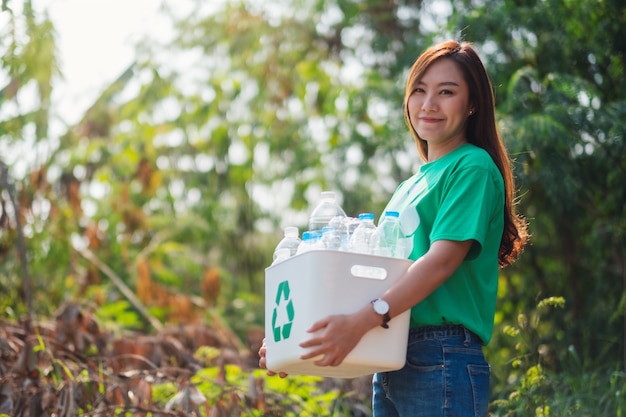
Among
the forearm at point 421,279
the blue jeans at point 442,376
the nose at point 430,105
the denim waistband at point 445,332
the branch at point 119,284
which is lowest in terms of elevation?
the blue jeans at point 442,376

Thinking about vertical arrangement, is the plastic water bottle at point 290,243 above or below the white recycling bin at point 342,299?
above

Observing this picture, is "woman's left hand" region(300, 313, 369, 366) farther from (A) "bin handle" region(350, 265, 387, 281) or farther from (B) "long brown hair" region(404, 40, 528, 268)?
(B) "long brown hair" region(404, 40, 528, 268)

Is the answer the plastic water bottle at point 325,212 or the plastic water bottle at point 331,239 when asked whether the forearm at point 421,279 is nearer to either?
the plastic water bottle at point 331,239

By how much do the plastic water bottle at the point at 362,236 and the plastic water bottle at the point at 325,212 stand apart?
143 millimetres

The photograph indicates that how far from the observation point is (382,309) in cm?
238

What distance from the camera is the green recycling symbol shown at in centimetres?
250

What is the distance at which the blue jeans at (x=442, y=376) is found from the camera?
246 centimetres

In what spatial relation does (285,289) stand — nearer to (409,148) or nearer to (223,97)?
(409,148)

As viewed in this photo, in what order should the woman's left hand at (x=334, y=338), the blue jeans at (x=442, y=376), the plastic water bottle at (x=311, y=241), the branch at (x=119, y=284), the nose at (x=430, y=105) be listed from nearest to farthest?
the woman's left hand at (x=334, y=338)
the blue jeans at (x=442, y=376)
the plastic water bottle at (x=311, y=241)
the nose at (x=430, y=105)
the branch at (x=119, y=284)

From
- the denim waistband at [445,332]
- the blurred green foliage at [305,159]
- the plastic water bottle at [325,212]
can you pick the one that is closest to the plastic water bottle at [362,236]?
the plastic water bottle at [325,212]

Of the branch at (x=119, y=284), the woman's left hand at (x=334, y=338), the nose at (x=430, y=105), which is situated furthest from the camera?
the branch at (x=119, y=284)

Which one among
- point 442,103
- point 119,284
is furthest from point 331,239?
point 119,284

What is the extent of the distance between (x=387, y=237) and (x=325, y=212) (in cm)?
26

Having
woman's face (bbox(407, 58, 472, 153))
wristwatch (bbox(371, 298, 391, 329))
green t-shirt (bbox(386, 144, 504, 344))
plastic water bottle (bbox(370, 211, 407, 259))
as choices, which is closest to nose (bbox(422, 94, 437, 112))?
woman's face (bbox(407, 58, 472, 153))
